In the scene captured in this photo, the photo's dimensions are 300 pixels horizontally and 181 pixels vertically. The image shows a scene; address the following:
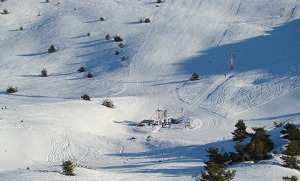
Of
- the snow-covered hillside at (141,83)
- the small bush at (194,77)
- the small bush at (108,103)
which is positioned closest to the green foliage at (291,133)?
the snow-covered hillside at (141,83)

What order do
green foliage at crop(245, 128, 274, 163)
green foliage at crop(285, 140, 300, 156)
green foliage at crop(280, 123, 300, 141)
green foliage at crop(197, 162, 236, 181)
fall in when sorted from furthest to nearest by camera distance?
1. green foliage at crop(280, 123, 300, 141)
2. green foliage at crop(245, 128, 274, 163)
3. green foliage at crop(285, 140, 300, 156)
4. green foliage at crop(197, 162, 236, 181)

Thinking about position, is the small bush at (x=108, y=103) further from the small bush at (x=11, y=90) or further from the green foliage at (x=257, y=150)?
the green foliage at (x=257, y=150)

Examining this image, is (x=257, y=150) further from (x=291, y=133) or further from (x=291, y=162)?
(x=291, y=133)

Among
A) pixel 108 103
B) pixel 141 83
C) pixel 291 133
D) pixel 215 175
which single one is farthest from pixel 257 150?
pixel 141 83

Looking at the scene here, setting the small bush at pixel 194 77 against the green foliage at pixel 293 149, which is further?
the small bush at pixel 194 77

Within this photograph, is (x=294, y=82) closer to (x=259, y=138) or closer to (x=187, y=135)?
(x=187, y=135)

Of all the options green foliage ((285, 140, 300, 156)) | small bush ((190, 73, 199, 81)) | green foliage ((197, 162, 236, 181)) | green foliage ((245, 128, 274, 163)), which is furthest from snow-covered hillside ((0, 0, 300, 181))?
green foliage ((197, 162, 236, 181))

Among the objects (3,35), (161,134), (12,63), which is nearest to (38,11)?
(3,35)

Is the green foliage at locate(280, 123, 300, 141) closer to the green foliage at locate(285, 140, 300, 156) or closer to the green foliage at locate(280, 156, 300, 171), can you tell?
the green foliage at locate(285, 140, 300, 156)

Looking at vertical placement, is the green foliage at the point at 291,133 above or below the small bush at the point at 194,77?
below
